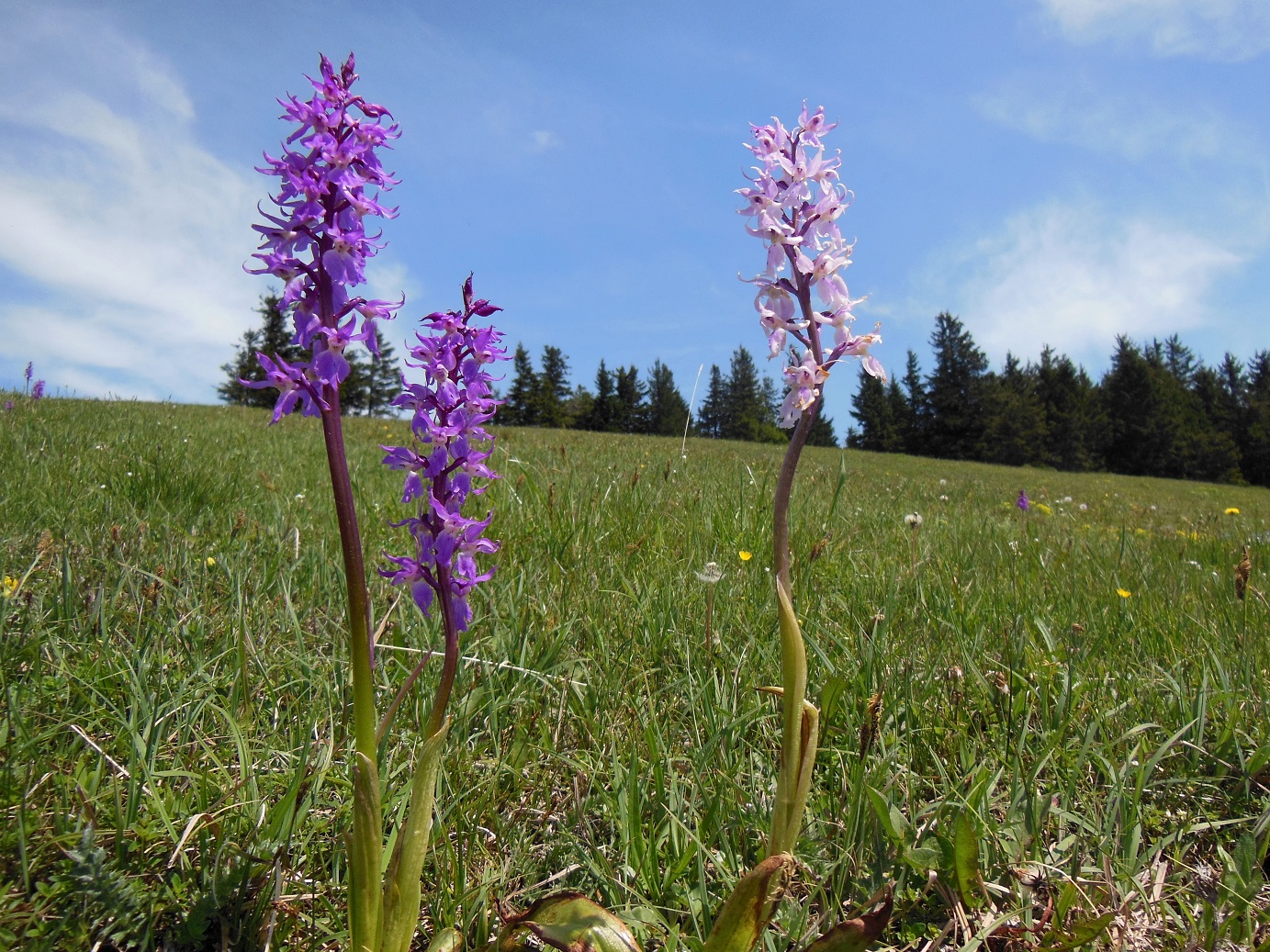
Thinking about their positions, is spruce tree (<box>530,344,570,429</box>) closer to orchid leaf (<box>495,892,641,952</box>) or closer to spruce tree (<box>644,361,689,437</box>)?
spruce tree (<box>644,361,689,437</box>)

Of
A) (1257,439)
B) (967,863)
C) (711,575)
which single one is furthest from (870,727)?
(1257,439)

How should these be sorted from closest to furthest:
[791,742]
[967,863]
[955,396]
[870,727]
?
[791,742] → [967,863] → [870,727] → [955,396]

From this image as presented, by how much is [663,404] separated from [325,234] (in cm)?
11024

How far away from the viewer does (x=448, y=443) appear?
1451 millimetres

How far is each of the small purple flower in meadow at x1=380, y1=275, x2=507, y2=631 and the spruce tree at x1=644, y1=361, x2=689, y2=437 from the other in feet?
328

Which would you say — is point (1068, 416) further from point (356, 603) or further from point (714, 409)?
point (356, 603)

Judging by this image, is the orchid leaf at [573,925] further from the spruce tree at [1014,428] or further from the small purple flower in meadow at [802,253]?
the spruce tree at [1014,428]

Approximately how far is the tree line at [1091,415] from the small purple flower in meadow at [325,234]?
65.1 metres

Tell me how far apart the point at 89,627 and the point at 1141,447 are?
3371 inches

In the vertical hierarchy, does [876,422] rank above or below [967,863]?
above

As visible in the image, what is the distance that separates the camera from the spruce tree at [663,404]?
Result: 107m

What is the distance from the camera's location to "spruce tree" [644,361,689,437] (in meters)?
107

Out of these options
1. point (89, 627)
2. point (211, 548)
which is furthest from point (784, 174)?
point (211, 548)

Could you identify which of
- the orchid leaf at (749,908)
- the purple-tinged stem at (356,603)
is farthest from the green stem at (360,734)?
the orchid leaf at (749,908)
